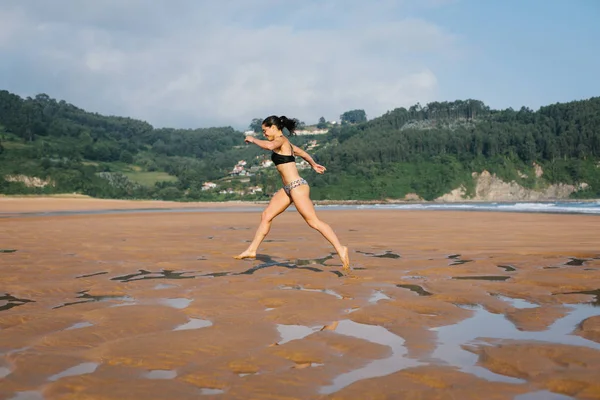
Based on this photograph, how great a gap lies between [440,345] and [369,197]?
11620cm

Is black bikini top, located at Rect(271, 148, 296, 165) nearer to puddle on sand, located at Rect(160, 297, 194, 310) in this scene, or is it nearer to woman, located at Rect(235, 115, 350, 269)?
woman, located at Rect(235, 115, 350, 269)

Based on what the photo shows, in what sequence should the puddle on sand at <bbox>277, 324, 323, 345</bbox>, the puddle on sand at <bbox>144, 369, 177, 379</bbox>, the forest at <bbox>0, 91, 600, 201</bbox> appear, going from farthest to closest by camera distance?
the forest at <bbox>0, 91, 600, 201</bbox> → the puddle on sand at <bbox>277, 324, 323, 345</bbox> → the puddle on sand at <bbox>144, 369, 177, 379</bbox>

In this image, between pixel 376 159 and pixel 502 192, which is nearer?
pixel 502 192

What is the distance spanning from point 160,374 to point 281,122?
5075 mm

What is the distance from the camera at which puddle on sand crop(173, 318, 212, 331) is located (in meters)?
4.04

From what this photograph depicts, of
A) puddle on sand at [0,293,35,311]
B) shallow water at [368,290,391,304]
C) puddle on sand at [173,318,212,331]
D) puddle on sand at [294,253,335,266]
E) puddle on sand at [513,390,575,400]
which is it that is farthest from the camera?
puddle on sand at [294,253,335,266]

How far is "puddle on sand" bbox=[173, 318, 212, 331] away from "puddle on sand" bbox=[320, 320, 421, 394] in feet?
3.51

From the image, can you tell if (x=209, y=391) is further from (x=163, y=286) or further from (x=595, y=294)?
(x=595, y=294)

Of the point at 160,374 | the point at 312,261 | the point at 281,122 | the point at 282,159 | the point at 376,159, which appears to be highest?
the point at 376,159

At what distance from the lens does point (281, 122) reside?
24.6 ft

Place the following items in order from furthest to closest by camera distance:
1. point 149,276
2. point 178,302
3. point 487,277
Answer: point 149,276 → point 487,277 → point 178,302

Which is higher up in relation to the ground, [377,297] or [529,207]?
[377,297]

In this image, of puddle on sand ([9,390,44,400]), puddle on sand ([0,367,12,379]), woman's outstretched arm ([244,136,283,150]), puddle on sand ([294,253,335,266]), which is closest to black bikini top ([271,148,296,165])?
woman's outstretched arm ([244,136,283,150])

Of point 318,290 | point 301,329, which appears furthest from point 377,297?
point 301,329
